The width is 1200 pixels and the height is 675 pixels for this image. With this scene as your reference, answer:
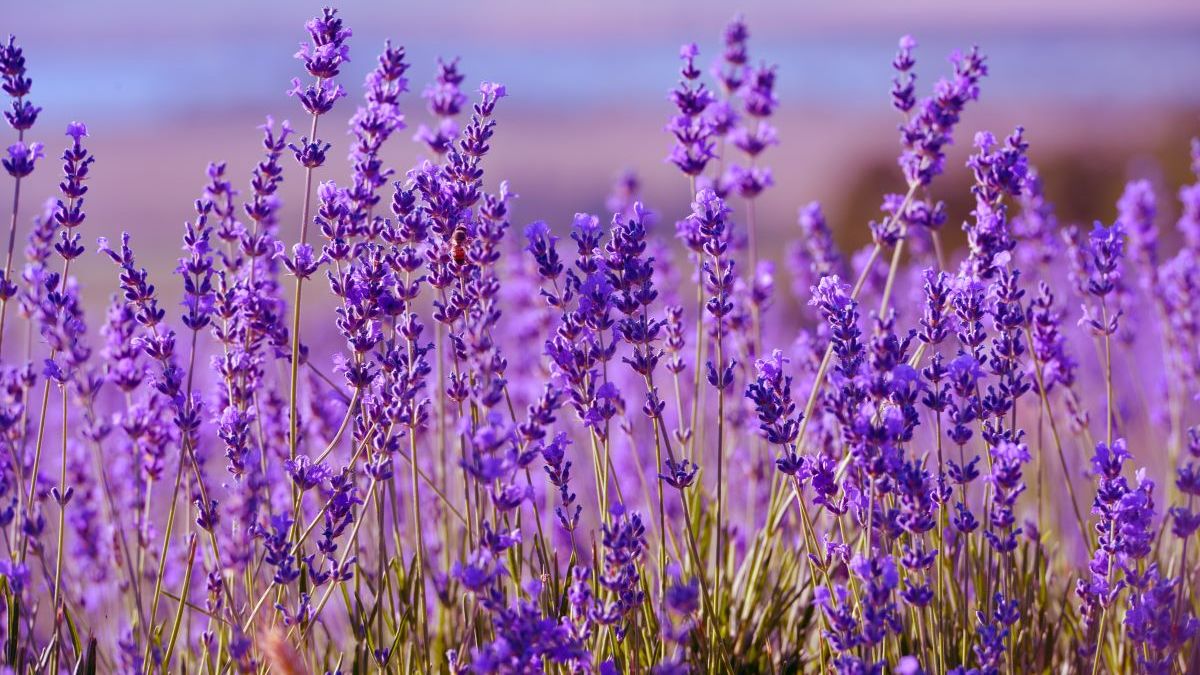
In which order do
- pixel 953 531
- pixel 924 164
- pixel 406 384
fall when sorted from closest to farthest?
1. pixel 406 384
2. pixel 924 164
3. pixel 953 531

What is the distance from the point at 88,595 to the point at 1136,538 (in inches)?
131

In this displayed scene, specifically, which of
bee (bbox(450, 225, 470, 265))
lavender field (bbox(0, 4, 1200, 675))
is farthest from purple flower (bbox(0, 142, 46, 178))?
bee (bbox(450, 225, 470, 265))

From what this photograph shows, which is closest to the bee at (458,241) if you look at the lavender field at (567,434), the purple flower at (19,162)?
the lavender field at (567,434)

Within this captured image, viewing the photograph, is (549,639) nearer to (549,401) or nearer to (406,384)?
(549,401)

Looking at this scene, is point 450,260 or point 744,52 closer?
point 450,260

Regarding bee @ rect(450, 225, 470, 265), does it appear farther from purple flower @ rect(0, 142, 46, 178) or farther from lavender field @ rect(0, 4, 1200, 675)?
purple flower @ rect(0, 142, 46, 178)

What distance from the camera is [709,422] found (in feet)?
18.2

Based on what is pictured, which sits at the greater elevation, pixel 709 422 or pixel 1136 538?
pixel 709 422

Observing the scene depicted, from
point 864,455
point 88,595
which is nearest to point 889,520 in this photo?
point 864,455

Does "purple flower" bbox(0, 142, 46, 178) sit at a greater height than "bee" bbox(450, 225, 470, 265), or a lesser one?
greater

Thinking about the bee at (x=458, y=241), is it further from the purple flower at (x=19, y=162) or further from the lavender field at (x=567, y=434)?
the purple flower at (x=19, y=162)

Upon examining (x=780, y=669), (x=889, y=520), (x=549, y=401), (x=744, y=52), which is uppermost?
(x=744, y=52)

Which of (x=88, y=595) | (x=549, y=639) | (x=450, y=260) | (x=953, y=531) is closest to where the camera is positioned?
(x=549, y=639)

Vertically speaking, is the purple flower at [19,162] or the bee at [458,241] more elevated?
the purple flower at [19,162]
